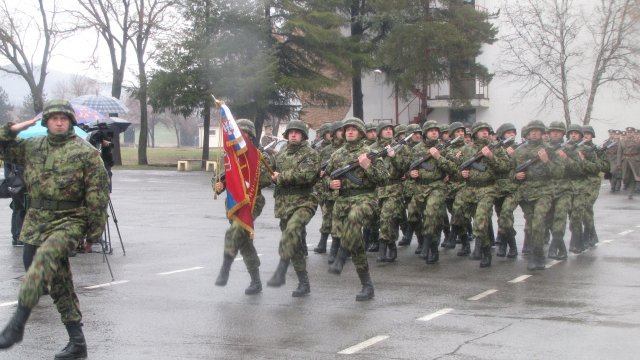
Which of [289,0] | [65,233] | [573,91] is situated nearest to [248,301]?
[65,233]

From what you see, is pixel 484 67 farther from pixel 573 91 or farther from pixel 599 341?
pixel 599 341

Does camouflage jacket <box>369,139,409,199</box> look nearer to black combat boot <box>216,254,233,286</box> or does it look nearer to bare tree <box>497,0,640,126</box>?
black combat boot <box>216,254,233,286</box>

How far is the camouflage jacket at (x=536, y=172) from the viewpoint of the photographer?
9734 millimetres

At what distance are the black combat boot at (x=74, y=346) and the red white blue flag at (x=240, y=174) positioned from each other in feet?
7.98

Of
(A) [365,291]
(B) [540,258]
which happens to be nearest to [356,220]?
(A) [365,291]

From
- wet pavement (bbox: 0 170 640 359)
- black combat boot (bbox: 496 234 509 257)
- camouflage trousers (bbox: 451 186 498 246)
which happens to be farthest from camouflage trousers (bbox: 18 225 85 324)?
black combat boot (bbox: 496 234 509 257)

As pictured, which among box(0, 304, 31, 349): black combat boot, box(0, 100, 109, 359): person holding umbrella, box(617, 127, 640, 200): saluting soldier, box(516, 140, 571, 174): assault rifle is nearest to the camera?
box(0, 304, 31, 349): black combat boot

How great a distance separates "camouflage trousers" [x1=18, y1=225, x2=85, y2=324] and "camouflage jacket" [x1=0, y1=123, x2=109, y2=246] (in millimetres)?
96

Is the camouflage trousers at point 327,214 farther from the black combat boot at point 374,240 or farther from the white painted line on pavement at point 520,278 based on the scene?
the white painted line on pavement at point 520,278

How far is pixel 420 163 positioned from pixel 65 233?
20.4ft

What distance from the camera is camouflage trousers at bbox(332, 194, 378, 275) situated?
744 centimetres

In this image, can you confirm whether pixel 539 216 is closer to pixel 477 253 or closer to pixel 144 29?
pixel 477 253

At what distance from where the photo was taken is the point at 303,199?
7754 millimetres

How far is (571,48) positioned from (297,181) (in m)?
33.4
